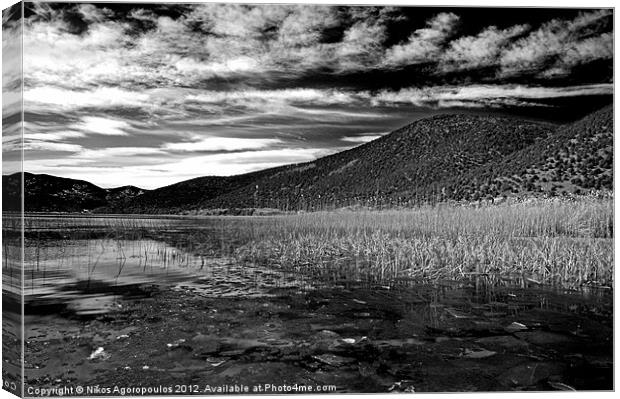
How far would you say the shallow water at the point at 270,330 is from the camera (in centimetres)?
537

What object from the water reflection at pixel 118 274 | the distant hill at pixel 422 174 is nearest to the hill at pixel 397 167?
the distant hill at pixel 422 174

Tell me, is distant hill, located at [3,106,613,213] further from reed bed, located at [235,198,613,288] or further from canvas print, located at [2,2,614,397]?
reed bed, located at [235,198,613,288]

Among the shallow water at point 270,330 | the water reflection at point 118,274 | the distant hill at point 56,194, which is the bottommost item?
the shallow water at point 270,330

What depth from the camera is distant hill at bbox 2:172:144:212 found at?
5.58m

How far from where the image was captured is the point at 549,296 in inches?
257

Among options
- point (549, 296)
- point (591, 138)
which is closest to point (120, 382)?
point (549, 296)

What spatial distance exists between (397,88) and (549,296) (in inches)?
120

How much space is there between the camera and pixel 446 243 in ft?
23.6

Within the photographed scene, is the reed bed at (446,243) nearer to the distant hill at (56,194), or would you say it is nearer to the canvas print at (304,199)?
the canvas print at (304,199)

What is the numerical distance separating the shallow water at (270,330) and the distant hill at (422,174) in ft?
2.59

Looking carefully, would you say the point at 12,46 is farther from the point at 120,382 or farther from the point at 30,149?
the point at 120,382

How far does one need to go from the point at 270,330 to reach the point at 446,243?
278cm

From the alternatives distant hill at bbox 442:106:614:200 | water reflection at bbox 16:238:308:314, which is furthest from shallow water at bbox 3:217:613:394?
distant hill at bbox 442:106:614:200

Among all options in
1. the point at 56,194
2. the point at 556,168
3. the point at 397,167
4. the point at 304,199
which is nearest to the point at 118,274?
the point at 56,194
